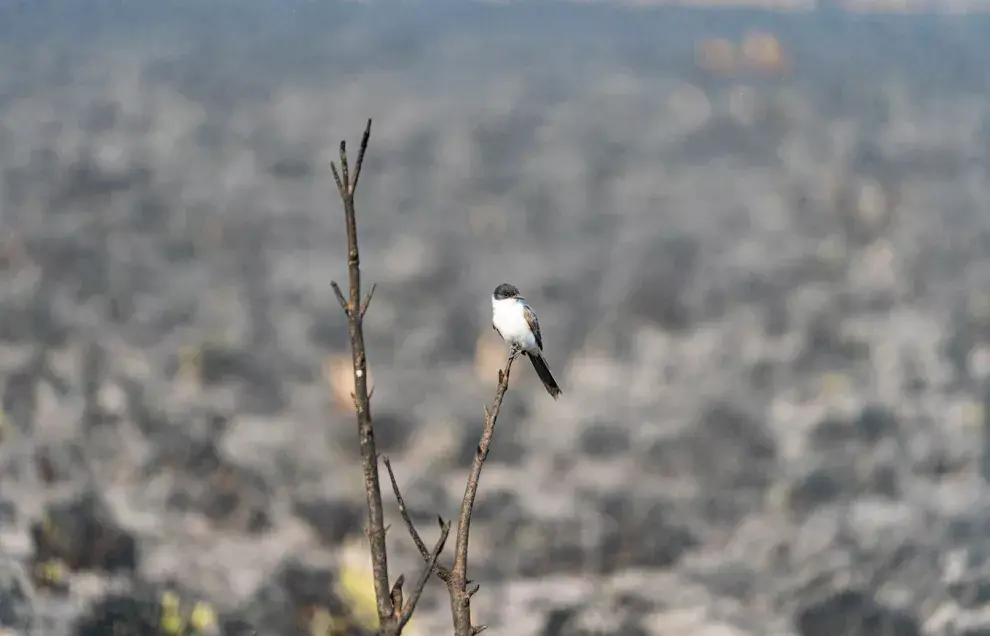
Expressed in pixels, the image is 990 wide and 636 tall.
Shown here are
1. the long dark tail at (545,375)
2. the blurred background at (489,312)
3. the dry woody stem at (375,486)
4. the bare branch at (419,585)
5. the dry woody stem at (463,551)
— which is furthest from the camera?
the blurred background at (489,312)

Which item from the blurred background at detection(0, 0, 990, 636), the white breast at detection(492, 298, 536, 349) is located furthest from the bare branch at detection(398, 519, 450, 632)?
the blurred background at detection(0, 0, 990, 636)

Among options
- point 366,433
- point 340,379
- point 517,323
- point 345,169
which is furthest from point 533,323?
point 340,379

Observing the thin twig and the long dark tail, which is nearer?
the thin twig

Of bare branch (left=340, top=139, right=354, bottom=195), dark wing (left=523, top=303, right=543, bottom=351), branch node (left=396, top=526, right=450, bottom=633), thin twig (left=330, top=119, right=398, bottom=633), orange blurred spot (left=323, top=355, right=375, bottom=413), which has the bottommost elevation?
branch node (left=396, top=526, right=450, bottom=633)

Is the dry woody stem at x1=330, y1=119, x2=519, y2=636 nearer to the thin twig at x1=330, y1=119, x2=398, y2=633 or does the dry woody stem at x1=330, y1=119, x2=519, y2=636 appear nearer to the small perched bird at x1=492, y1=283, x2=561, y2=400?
the thin twig at x1=330, y1=119, x2=398, y2=633

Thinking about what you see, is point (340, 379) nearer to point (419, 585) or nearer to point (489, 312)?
point (489, 312)

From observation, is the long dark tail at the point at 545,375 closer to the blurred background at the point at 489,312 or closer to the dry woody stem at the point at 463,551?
the dry woody stem at the point at 463,551

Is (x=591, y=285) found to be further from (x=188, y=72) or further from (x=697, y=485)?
(x=188, y=72)

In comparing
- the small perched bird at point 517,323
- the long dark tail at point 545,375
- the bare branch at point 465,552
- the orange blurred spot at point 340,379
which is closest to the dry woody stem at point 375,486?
the bare branch at point 465,552
